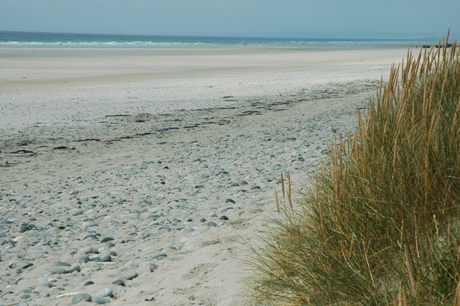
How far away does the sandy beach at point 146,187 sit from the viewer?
A: 399cm

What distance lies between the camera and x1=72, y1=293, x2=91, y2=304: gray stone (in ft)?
12.2

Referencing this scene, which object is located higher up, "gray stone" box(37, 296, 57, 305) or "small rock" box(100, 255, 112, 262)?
"gray stone" box(37, 296, 57, 305)

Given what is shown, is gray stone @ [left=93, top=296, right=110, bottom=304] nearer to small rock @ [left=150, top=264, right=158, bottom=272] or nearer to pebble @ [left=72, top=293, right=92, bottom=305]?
pebble @ [left=72, top=293, right=92, bottom=305]

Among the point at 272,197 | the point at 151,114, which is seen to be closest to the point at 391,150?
the point at 272,197

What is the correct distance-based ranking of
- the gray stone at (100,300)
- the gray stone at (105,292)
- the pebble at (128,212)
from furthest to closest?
the pebble at (128,212)
the gray stone at (105,292)
the gray stone at (100,300)

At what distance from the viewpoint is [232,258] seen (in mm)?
3924

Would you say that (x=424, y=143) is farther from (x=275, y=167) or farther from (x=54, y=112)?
(x=54, y=112)

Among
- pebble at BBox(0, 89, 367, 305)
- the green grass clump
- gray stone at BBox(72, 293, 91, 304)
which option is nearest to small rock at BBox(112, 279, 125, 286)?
pebble at BBox(0, 89, 367, 305)

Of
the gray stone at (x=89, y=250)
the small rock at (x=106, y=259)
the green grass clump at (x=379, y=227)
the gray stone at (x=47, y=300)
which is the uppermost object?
the green grass clump at (x=379, y=227)

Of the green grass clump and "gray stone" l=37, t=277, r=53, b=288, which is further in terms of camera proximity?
"gray stone" l=37, t=277, r=53, b=288

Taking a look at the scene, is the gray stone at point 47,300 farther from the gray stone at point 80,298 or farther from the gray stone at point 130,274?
Result: the gray stone at point 130,274

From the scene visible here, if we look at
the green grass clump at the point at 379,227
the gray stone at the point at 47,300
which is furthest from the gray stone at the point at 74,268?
the green grass clump at the point at 379,227

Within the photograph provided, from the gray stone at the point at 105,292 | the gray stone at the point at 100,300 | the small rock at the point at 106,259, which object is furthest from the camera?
the small rock at the point at 106,259

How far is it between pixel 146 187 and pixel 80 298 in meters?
3.51
